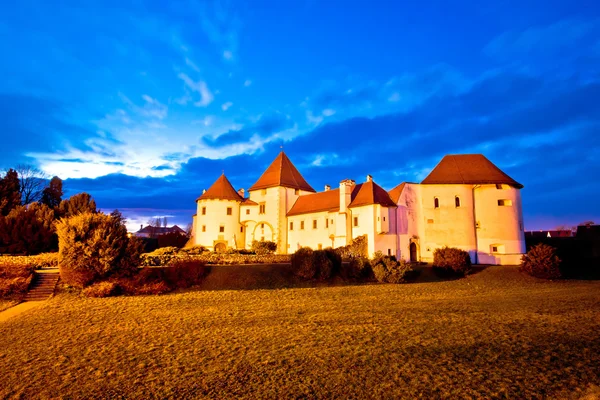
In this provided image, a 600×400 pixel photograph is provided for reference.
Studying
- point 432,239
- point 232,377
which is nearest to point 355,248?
point 432,239

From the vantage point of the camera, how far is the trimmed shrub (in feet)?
74.6

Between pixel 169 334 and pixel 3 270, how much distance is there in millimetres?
13224

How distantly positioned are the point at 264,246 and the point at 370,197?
42.3 feet

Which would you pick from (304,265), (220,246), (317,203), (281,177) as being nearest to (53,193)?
(220,246)

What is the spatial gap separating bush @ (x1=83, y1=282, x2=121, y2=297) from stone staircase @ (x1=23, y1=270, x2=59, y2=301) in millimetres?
1793

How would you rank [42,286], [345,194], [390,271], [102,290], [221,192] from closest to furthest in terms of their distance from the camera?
[102,290] < [42,286] < [390,271] < [345,194] < [221,192]

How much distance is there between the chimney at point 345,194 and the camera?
34.7m

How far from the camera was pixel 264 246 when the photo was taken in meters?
38.6

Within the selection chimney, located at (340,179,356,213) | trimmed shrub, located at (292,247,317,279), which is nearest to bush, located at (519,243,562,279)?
chimney, located at (340,179,356,213)

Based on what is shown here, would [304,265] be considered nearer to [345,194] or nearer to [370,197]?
[370,197]

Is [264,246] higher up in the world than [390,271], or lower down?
higher up

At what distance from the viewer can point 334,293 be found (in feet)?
62.7

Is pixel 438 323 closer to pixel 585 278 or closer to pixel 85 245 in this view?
pixel 85 245

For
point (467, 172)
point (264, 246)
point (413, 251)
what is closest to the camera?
point (413, 251)
